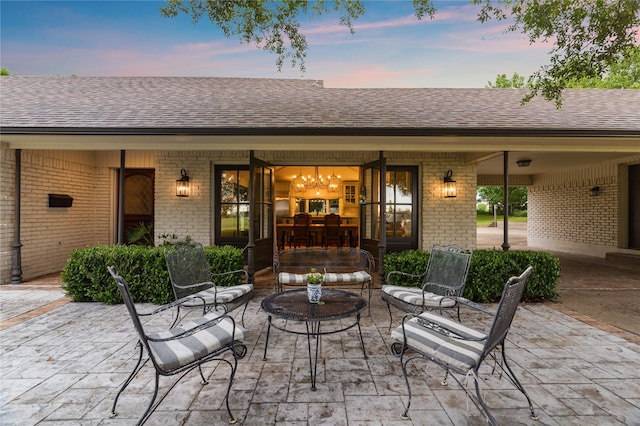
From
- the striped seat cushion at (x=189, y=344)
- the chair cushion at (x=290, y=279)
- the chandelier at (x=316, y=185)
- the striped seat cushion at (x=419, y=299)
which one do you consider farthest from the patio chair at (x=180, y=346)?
the chandelier at (x=316, y=185)

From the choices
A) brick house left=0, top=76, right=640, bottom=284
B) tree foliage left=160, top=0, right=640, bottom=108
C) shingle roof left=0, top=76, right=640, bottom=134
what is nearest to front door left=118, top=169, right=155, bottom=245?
brick house left=0, top=76, right=640, bottom=284

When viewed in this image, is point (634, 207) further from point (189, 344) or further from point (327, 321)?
point (189, 344)

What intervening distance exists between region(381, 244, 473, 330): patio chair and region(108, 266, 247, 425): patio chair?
182cm

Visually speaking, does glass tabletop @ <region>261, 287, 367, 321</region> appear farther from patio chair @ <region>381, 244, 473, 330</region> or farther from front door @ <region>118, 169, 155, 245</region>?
front door @ <region>118, 169, 155, 245</region>

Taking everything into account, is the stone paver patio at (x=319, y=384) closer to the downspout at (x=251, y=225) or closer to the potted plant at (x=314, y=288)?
the potted plant at (x=314, y=288)

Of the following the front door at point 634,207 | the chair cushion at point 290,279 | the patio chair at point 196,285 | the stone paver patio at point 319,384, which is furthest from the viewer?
the front door at point 634,207

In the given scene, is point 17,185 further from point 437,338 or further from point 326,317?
point 437,338

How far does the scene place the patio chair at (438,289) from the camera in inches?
129

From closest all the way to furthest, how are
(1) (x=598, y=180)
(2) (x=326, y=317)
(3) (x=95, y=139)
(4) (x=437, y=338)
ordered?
(4) (x=437, y=338) < (2) (x=326, y=317) < (3) (x=95, y=139) < (1) (x=598, y=180)

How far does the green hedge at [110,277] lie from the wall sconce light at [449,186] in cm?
571

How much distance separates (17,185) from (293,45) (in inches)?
219

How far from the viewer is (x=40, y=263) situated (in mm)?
6238

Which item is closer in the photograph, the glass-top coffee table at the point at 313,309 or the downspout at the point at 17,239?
the glass-top coffee table at the point at 313,309

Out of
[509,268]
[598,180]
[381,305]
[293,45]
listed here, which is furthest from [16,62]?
[598,180]
